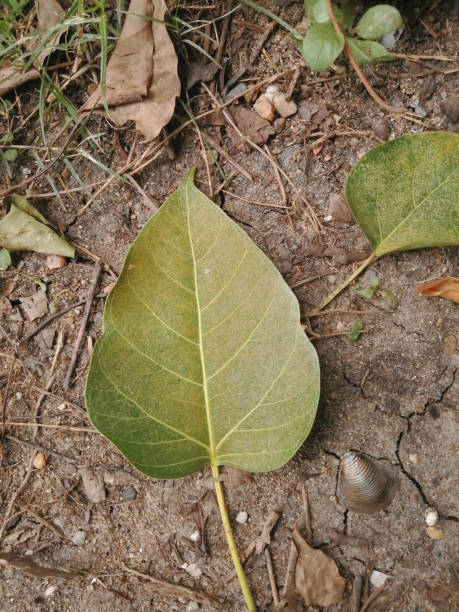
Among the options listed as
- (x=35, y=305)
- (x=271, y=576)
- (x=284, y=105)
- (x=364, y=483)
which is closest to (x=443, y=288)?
(x=364, y=483)

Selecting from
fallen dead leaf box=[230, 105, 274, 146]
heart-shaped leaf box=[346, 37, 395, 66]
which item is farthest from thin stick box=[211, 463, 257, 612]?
heart-shaped leaf box=[346, 37, 395, 66]

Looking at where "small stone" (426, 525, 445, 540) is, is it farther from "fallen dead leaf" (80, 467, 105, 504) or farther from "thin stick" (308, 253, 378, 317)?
"fallen dead leaf" (80, 467, 105, 504)

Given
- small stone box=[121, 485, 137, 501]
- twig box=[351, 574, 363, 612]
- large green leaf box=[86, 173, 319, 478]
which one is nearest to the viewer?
large green leaf box=[86, 173, 319, 478]

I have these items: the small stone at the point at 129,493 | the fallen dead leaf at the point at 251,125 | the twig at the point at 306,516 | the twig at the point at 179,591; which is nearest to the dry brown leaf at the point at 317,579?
the twig at the point at 306,516

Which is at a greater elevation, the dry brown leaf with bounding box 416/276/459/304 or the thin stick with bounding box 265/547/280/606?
the dry brown leaf with bounding box 416/276/459/304

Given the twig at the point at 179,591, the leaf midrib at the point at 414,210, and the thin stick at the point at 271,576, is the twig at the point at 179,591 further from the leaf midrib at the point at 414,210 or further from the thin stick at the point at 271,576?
the leaf midrib at the point at 414,210

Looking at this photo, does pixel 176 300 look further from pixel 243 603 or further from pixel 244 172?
pixel 243 603

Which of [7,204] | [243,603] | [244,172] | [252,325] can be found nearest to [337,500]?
[243,603]
